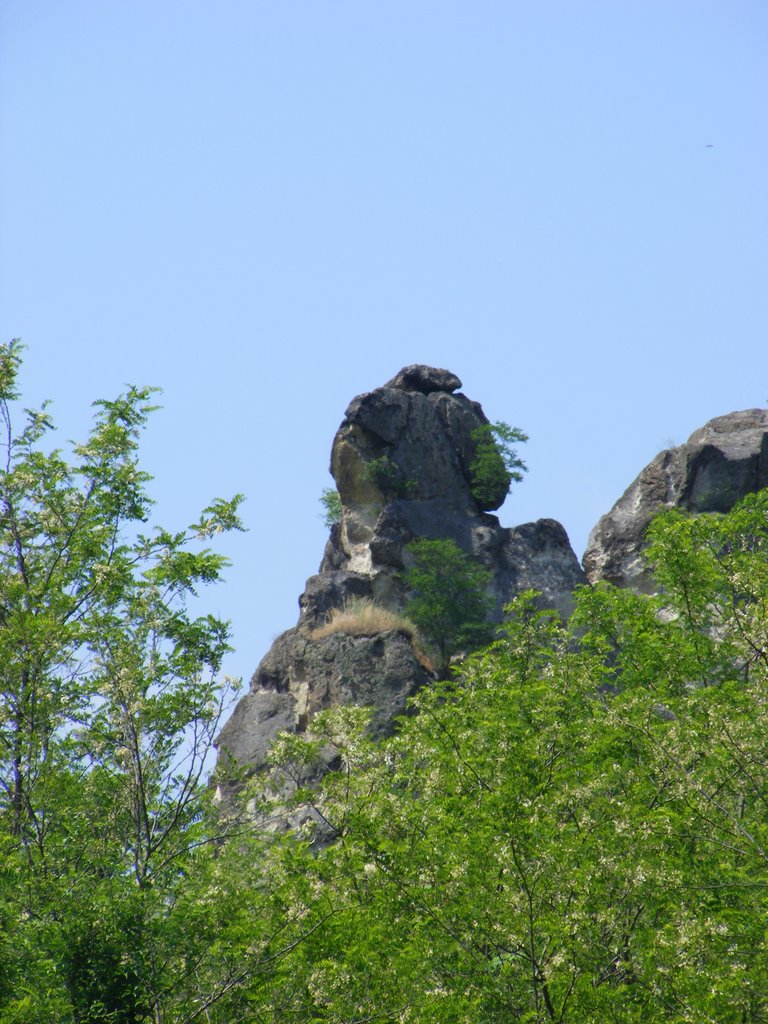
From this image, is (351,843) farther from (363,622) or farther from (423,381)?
(423,381)

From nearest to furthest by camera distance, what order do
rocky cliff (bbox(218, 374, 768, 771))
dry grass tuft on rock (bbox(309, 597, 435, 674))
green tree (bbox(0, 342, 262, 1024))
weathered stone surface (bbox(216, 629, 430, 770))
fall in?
green tree (bbox(0, 342, 262, 1024)), weathered stone surface (bbox(216, 629, 430, 770)), dry grass tuft on rock (bbox(309, 597, 435, 674)), rocky cliff (bbox(218, 374, 768, 771))

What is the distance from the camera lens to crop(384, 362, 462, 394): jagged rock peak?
53719 millimetres

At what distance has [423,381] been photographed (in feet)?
176

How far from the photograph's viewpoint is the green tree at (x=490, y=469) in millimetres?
50281

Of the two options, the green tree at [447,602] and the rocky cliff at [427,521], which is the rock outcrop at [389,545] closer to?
the rocky cliff at [427,521]

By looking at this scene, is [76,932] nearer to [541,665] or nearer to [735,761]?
[735,761]

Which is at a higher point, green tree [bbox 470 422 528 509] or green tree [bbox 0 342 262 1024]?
Answer: green tree [bbox 470 422 528 509]

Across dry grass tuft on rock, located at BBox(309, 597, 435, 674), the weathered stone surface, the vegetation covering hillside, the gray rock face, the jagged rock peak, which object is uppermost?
the jagged rock peak

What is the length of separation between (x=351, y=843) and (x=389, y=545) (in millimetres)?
32187

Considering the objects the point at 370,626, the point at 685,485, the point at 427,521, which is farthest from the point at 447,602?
the point at 685,485

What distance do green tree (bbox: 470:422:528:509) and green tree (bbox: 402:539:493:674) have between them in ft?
21.3

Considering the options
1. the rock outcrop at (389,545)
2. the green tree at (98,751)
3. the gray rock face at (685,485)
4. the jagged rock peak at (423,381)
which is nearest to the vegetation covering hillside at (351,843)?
the green tree at (98,751)

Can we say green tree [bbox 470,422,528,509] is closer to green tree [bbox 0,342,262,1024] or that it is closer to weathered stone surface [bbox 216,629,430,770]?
weathered stone surface [bbox 216,629,430,770]

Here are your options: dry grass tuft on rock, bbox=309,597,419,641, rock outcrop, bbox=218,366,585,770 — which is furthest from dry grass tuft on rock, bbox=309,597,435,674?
rock outcrop, bbox=218,366,585,770
